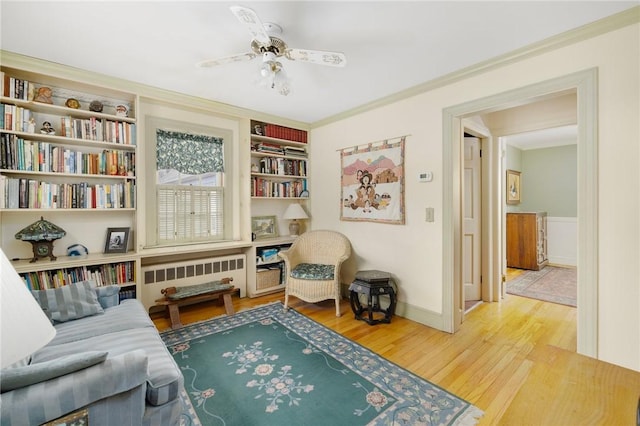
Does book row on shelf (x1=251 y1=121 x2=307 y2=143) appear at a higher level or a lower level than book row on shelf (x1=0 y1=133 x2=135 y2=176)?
higher

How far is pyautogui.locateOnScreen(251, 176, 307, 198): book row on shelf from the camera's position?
3826mm

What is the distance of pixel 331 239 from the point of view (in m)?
3.66

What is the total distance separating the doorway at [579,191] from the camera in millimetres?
1935

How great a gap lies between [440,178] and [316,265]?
1.81 m

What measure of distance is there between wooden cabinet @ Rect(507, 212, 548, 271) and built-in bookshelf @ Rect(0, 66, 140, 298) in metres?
6.11

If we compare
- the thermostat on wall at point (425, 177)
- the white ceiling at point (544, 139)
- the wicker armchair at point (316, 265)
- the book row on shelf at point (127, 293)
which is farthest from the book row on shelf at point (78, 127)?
the white ceiling at point (544, 139)

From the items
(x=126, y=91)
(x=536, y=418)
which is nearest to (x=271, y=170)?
(x=126, y=91)

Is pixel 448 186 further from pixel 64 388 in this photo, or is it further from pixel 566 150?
pixel 566 150

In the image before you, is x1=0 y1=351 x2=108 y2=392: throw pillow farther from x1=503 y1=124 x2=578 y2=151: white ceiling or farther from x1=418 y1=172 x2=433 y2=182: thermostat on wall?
x1=503 y1=124 x2=578 y2=151: white ceiling

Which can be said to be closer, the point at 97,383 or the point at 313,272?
the point at 97,383

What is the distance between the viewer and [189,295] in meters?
2.91

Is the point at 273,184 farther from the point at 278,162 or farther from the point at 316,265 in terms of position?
the point at 316,265

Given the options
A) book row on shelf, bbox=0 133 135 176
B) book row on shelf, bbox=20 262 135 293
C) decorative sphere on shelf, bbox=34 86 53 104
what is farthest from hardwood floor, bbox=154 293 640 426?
decorative sphere on shelf, bbox=34 86 53 104

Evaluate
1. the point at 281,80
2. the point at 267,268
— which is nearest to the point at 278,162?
the point at 267,268
